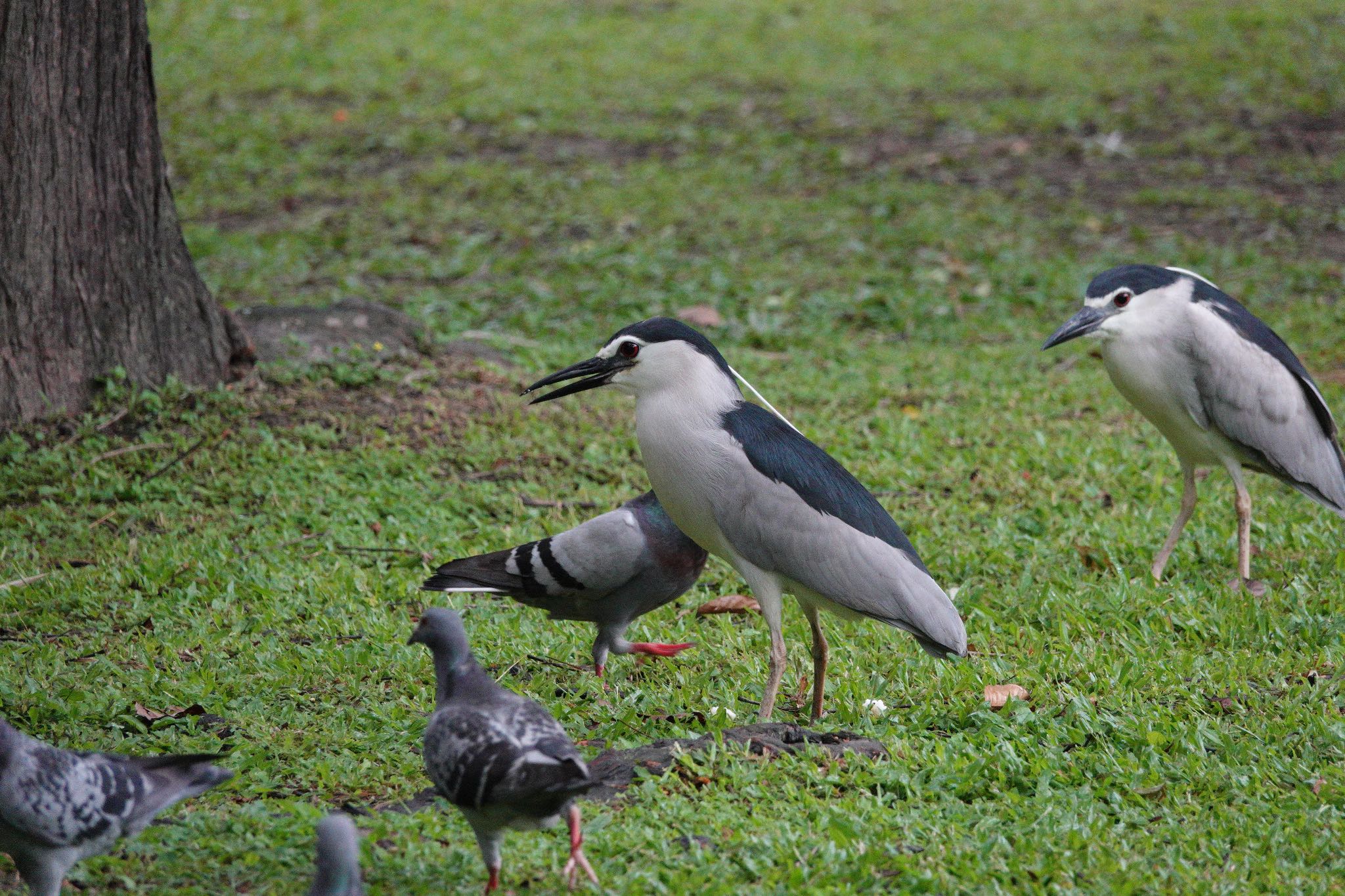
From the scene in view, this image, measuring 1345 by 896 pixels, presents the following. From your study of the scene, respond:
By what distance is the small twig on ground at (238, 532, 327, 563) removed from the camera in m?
6.32

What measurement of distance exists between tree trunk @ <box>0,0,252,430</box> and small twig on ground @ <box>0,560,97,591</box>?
4.26ft

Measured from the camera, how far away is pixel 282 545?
6.46 metres

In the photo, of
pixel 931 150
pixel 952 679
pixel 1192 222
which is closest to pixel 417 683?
pixel 952 679

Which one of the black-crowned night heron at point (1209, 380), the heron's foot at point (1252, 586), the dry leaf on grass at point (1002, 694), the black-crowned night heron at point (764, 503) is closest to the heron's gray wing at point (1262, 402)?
the black-crowned night heron at point (1209, 380)

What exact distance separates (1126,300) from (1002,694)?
2.16 meters

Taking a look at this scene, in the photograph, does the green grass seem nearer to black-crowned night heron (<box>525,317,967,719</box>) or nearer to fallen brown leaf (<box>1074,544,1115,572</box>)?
fallen brown leaf (<box>1074,544,1115,572</box>)

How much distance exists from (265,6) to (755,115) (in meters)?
6.13

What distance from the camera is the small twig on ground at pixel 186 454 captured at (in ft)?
22.7

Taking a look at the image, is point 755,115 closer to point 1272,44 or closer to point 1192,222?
point 1192,222

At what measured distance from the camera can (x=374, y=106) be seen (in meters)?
13.9

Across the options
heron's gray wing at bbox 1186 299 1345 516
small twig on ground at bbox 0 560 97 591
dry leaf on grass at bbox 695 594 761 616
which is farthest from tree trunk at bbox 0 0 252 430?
heron's gray wing at bbox 1186 299 1345 516

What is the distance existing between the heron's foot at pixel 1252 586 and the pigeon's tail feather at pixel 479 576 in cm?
305

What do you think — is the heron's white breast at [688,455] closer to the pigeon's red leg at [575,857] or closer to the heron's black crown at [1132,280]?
the pigeon's red leg at [575,857]

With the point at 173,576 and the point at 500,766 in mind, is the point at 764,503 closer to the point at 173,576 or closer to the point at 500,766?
the point at 500,766
